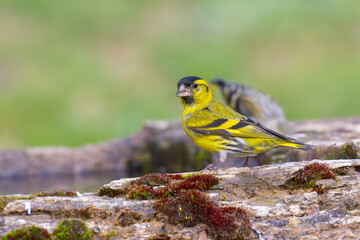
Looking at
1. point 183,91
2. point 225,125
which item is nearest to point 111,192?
point 225,125

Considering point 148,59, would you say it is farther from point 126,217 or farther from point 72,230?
point 72,230

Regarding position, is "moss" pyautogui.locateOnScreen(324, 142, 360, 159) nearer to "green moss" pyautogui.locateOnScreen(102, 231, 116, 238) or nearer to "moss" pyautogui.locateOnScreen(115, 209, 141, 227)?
"moss" pyautogui.locateOnScreen(115, 209, 141, 227)

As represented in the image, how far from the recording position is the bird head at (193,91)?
5.62 m

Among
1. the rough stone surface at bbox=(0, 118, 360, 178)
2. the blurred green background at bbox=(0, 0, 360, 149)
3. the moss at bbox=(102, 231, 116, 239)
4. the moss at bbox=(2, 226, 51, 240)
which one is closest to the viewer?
the moss at bbox=(2, 226, 51, 240)

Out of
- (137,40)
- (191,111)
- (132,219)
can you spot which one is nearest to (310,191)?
(132,219)

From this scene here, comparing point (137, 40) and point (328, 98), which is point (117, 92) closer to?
point (137, 40)

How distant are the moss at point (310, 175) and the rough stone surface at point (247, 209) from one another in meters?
0.04

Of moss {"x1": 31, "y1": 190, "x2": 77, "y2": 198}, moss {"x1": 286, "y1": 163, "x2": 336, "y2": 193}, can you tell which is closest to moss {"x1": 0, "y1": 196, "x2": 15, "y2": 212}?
moss {"x1": 31, "y1": 190, "x2": 77, "y2": 198}

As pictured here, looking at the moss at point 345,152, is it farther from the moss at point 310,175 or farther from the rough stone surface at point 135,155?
the rough stone surface at point 135,155

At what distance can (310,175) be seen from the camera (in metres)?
4.42

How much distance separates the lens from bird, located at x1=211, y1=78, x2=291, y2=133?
9320mm

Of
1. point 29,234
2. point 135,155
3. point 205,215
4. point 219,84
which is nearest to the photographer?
point 29,234

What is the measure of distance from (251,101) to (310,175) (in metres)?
5.41

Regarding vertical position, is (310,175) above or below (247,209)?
above
